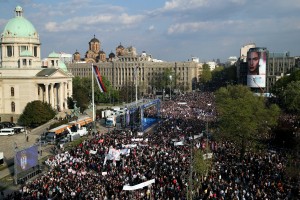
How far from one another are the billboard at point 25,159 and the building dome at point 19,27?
45802 millimetres

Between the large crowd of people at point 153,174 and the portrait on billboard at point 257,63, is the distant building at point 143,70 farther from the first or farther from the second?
the large crowd of people at point 153,174

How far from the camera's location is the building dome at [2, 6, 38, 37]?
234 feet

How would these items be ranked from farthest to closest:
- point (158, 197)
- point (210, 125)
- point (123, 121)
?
point (123, 121) → point (210, 125) → point (158, 197)

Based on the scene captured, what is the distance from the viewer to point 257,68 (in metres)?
102

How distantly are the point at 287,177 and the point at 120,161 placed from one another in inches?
519

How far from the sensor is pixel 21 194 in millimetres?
23609

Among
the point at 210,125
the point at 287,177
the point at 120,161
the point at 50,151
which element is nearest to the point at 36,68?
the point at 50,151

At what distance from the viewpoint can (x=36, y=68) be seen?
223ft

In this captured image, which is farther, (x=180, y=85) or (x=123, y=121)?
(x=180, y=85)

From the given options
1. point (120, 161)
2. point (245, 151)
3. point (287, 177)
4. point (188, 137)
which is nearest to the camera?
point (287, 177)

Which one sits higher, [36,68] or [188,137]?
[36,68]

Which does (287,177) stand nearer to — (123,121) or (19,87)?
(123,121)

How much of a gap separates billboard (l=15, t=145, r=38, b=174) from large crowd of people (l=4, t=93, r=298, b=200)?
4.89 feet

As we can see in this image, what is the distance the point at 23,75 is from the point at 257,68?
207 feet
